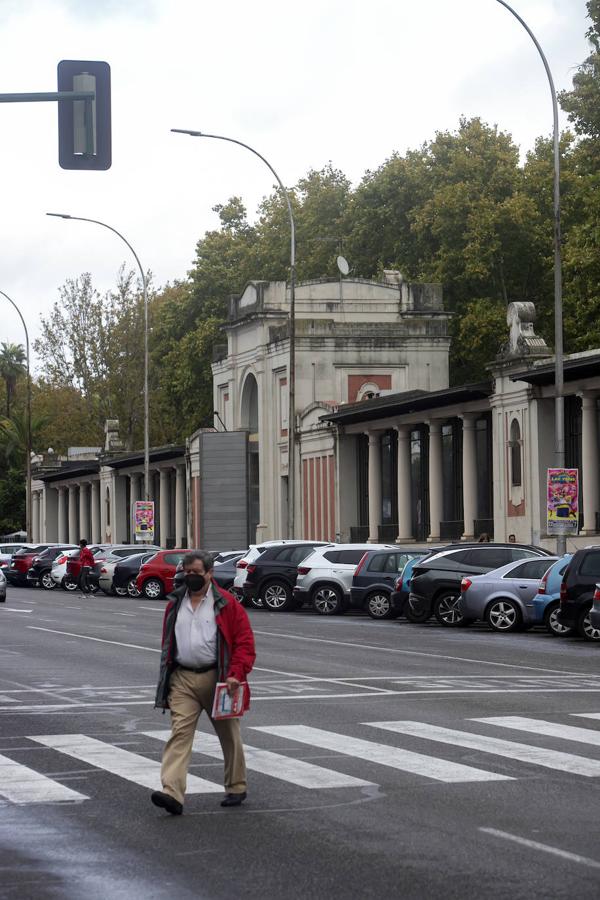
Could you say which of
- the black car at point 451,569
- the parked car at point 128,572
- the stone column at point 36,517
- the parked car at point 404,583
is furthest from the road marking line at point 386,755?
the stone column at point 36,517

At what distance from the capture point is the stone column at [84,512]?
94062mm

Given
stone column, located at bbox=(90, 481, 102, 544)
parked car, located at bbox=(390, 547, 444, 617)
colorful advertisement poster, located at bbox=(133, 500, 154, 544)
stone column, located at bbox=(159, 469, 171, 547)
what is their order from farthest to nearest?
1. stone column, located at bbox=(90, 481, 102, 544)
2. stone column, located at bbox=(159, 469, 171, 547)
3. colorful advertisement poster, located at bbox=(133, 500, 154, 544)
4. parked car, located at bbox=(390, 547, 444, 617)

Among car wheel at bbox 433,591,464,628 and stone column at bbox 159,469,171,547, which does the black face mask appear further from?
stone column at bbox 159,469,171,547

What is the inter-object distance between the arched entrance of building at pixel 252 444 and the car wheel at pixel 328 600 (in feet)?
91.5

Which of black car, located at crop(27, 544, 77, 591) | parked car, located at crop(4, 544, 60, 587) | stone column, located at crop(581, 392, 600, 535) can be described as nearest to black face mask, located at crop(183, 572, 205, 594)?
stone column, located at crop(581, 392, 600, 535)

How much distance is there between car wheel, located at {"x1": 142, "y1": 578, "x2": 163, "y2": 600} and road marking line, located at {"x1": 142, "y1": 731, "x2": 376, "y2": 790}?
1403 inches

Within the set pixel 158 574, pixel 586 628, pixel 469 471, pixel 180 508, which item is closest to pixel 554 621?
pixel 586 628

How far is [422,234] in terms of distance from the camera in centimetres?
6900

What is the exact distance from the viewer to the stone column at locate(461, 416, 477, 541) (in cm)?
4906

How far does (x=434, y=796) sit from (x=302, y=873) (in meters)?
2.62

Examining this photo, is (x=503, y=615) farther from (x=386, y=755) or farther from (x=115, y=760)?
(x=115, y=760)

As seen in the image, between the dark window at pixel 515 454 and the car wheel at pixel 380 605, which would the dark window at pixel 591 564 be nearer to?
the car wheel at pixel 380 605

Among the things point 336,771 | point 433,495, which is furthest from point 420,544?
point 336,771

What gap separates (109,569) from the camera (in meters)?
53.4
